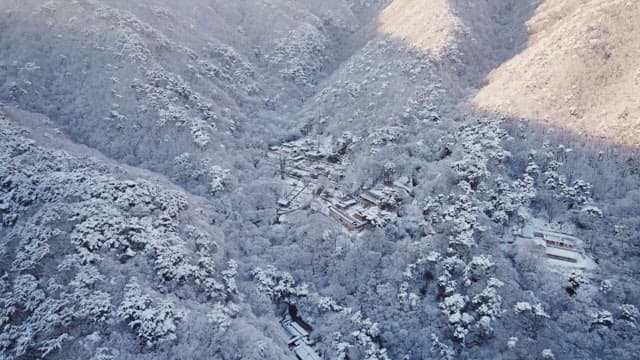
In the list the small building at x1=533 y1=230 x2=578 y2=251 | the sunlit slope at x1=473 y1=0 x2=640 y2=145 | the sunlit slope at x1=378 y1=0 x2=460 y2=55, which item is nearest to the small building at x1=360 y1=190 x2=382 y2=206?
the small building at x1=533 y1=230 x2=578 y2=251

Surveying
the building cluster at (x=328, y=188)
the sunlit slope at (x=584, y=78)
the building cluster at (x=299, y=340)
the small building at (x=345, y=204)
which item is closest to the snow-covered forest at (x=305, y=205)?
the building cluster at (x=299, y=340)

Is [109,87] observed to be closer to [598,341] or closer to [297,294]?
[297,294]

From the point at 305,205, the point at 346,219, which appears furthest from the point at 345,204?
the point at 305,205

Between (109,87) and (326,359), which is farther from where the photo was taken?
(109,87)

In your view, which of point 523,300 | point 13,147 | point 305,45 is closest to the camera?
point 523,300

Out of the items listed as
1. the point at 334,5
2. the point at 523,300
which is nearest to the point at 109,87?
the point at 523,300

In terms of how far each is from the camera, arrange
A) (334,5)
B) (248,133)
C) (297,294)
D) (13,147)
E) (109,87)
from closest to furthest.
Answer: (297,294)
(13,147)
(109,87)
(248,133)
(334,5)

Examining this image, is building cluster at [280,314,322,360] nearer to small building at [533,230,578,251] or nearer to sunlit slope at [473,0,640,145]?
small building at [533,230,578,251]
